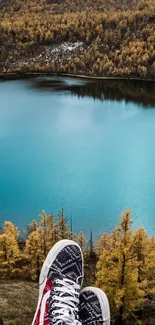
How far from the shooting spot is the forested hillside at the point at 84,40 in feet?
375

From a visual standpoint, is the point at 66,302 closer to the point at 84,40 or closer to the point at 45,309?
the point at 45,309

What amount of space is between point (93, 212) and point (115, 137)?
25149 mm

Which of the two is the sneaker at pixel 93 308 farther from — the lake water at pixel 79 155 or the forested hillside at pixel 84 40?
the forested hillside at pixel 84 40

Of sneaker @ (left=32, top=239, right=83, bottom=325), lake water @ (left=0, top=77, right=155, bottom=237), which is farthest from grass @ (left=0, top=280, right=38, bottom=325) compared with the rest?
lake water @ (left=0, top=77, right=155, bottom=237)

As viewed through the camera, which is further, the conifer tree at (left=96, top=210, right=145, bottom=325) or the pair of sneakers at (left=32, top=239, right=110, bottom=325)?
the conifer tree at (left=96, top=210, right=145, bottom=325)

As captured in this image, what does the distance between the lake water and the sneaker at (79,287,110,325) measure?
28.7 metres

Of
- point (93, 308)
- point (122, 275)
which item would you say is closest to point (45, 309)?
point (93, 308)

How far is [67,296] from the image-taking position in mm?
8422

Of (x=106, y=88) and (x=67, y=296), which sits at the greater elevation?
(x=106, y=88)

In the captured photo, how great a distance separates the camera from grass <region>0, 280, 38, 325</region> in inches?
453

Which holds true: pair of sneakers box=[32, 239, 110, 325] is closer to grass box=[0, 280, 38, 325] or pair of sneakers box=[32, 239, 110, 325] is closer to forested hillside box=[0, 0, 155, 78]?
grass box=[0, 280, 38, 325]

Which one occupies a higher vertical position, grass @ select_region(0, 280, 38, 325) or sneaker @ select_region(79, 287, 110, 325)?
sneaker @ select_region(79, 287, 110, 325)

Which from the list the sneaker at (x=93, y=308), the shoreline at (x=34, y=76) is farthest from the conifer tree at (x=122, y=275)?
the shoreline at (x=34, y=76)

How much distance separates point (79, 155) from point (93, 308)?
1852 inches
